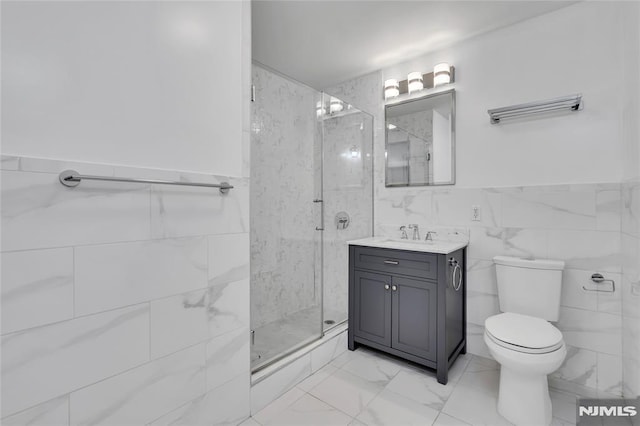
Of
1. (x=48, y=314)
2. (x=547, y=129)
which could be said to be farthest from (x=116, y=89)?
(x=547, y=129)

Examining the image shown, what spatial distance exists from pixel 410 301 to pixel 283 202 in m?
1.41

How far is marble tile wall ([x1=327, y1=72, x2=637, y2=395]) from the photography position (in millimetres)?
1809

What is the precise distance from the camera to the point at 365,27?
219 cm

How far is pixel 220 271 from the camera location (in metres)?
1.49

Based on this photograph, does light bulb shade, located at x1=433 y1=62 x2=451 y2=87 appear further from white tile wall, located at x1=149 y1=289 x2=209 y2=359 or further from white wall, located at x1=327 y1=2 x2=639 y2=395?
white tile wall, located at x1=149 y1=289 x2=209 y2=359

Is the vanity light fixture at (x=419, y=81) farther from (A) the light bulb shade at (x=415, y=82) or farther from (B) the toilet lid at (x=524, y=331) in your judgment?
(B) the toilet lid at (x=524, y=331)

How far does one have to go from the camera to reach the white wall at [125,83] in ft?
3.12

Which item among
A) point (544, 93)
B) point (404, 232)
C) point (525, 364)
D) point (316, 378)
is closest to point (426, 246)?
point (404, 232)

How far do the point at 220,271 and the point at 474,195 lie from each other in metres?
1.89

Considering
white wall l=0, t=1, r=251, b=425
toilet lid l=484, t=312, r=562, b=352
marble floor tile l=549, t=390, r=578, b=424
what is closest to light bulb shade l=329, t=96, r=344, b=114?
white wall l=0, t=1, r=251, b=425

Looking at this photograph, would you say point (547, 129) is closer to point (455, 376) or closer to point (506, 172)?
point (506, 172)

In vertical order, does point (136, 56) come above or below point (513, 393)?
above

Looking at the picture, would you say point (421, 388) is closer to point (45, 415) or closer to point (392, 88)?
point (45, 415)

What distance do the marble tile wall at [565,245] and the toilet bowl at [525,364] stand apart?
0.46m
